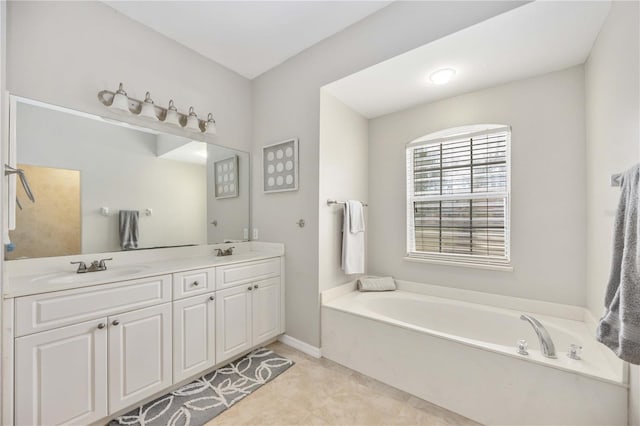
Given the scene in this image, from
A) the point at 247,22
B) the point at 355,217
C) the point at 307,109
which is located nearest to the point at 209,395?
the point at 355,217

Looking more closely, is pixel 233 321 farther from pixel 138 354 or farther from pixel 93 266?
pixel 93 266

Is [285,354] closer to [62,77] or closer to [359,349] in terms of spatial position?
[359,349]

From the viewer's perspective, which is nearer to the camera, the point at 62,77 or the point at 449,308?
the point at 62,77

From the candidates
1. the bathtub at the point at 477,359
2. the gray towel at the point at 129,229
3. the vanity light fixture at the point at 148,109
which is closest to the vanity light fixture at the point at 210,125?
the vanity light fixture at the point at 148,109

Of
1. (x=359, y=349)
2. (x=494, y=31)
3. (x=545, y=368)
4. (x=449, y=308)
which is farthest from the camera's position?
(x=449, y=308)

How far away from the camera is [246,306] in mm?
2223

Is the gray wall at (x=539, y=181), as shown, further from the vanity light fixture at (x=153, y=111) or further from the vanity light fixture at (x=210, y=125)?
the vanity light fixture at (x=153, y=111)

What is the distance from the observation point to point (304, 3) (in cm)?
191

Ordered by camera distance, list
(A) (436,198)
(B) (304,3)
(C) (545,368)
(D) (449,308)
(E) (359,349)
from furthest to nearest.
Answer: (A) (436,198) < (D) (449,308) < (E) (359,349) < (B) (304,3) < (C) (545,368)

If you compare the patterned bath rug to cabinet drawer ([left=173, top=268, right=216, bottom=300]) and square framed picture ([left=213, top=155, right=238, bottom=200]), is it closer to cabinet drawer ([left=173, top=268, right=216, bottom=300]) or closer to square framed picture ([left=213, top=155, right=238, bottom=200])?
cabinet drawer ([left=173, top=268, right=216, bottom=300])

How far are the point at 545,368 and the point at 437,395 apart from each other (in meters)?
0.65

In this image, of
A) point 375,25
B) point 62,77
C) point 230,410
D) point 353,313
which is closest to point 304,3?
point 375,25

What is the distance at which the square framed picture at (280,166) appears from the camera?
2.49 metres

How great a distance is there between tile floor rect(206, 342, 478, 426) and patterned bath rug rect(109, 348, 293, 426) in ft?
0.26
